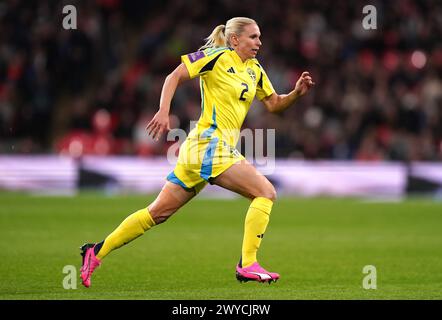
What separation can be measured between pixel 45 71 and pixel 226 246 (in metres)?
10.9

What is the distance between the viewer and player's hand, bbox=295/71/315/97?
8.16m

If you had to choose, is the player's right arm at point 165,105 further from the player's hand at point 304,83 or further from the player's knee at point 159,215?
the player's hand at point 304,83

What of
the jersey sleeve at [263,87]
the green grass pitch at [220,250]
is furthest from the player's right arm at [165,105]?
the green grass pitch at [220,250]

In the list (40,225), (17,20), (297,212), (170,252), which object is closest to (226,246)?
(170,252)

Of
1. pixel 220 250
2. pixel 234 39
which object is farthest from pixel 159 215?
pixel 220 250

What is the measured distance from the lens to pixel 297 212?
16203mm

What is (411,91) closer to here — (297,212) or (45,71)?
(297,212)

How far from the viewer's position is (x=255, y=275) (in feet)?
25.6

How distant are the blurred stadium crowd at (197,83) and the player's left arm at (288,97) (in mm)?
11958

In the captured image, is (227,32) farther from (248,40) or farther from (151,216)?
(151,216)

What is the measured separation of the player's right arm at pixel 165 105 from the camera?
7395 millimetres

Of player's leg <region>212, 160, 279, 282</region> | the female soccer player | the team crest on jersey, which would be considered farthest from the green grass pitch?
the team crest on jersey

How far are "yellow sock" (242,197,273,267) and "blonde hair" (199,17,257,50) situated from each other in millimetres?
1476

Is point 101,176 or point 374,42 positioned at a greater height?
point 374,42
